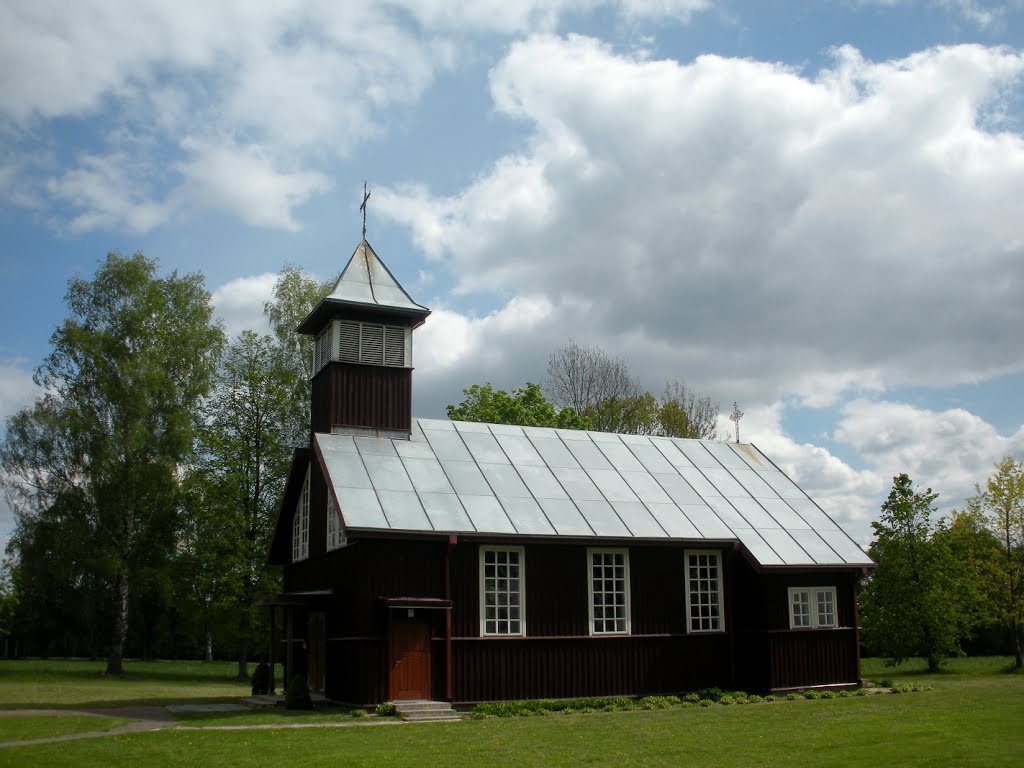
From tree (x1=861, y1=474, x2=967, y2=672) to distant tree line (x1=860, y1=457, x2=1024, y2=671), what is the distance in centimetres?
3

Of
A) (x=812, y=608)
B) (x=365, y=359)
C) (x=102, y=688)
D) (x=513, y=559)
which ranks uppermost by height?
(x=365, y=359)

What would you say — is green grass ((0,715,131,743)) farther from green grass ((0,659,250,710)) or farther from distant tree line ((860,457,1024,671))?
distant tree line ((860,457,1024,671))

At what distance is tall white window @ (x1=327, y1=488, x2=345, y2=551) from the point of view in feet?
68.4

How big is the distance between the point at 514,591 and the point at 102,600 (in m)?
25.9

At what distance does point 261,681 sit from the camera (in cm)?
2384

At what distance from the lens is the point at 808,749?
13.1 meters

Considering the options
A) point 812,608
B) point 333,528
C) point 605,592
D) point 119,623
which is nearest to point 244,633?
point 119,623

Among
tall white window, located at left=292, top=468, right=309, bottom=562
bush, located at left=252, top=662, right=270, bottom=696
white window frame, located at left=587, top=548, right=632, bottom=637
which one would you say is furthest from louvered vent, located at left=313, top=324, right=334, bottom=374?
white window frame, located at left=587, top=548, right=632, bottom=637

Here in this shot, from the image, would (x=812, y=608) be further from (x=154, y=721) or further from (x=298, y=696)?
(x=154, y=721)

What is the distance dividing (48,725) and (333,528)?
6.81 meters

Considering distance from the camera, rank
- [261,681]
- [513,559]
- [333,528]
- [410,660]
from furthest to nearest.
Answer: [261,681] < [333,528] < [513,559] < [410,660]

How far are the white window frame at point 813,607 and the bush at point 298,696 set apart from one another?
11.4 m

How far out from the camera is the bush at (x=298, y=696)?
20.1 meters

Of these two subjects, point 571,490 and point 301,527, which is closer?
point 571,490
